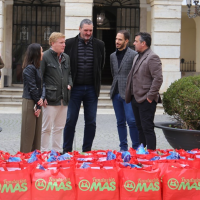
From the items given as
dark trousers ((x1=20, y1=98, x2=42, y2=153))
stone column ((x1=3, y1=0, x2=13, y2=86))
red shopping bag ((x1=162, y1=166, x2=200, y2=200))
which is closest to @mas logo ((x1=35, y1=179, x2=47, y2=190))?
red shopping bag ((x1=162, y1=166, x2=200, y2=200))

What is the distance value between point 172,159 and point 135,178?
1.87 feet

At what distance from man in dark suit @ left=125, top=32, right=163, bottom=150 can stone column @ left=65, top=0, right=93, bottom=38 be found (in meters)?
10.1

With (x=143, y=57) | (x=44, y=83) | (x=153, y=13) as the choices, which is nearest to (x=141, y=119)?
(x=143, y=57)

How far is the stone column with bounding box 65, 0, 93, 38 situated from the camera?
1692 cm

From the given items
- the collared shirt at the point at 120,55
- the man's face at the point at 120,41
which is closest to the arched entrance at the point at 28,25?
the collared shirt at the point at 120,55

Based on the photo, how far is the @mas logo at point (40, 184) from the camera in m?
4.05

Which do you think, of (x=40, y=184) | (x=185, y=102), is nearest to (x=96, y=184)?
(x=40, y=184)

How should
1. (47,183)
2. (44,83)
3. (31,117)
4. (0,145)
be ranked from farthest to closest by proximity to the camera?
(0,145) < (44,83) < (31,117) < (47,183)

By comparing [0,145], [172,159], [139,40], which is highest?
[139,40]

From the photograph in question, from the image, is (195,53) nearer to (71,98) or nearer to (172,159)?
(71,98)

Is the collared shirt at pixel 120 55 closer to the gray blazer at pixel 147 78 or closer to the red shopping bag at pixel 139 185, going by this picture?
the gray blazer at pixel 147 78

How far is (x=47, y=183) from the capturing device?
4047 mm

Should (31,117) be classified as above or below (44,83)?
below

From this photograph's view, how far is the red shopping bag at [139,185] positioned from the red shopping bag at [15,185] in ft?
2.55
